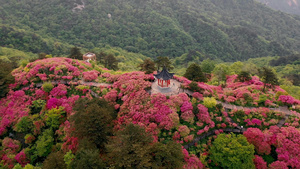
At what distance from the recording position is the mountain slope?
95.6m

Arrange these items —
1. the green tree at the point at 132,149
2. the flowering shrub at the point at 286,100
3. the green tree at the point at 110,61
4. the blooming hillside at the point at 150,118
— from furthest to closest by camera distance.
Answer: the green tree at the point at 110,61
the flowering shrub at the point at 286,100
the blooming hillside at the point at 150,118
the green tree at the point at 132,149

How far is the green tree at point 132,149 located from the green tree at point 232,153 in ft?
26.2

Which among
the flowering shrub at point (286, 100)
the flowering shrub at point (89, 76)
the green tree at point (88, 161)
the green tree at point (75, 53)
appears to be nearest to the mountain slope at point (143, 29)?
the green tree at point (75, 53)

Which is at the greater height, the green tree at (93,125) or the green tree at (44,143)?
the green tree at (93,125)

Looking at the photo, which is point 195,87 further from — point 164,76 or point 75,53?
point 75,53

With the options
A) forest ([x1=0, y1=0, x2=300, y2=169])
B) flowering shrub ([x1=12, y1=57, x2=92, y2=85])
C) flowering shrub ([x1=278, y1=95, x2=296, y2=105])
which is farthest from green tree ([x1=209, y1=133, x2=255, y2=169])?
flowering shrub ([x1=12, y1=57, x2=92, y2=85])

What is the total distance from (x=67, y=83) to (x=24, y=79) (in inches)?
313

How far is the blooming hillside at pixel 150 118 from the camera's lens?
19.3 metres

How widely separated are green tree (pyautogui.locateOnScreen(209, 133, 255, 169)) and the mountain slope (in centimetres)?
8067

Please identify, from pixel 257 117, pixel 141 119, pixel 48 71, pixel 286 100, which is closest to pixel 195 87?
pixel 257 117

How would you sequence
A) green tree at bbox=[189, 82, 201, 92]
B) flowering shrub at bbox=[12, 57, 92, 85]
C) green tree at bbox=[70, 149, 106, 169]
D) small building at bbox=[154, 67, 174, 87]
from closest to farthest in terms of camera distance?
green tree at bbox=[70, 149, 106, 169], small building at bbox=[154, 67, 174, 87], green tree at bbox=[189, 82, 201, 92], flowering shrub at bbox=[12, 57, 92, 85]

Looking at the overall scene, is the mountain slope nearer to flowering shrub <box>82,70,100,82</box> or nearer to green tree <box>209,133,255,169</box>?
flowering shrub <box>82,70,100,82</box>

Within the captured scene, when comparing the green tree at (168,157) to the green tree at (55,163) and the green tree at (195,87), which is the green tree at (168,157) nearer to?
the green tree at (55,163)

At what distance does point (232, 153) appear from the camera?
1814 cm
